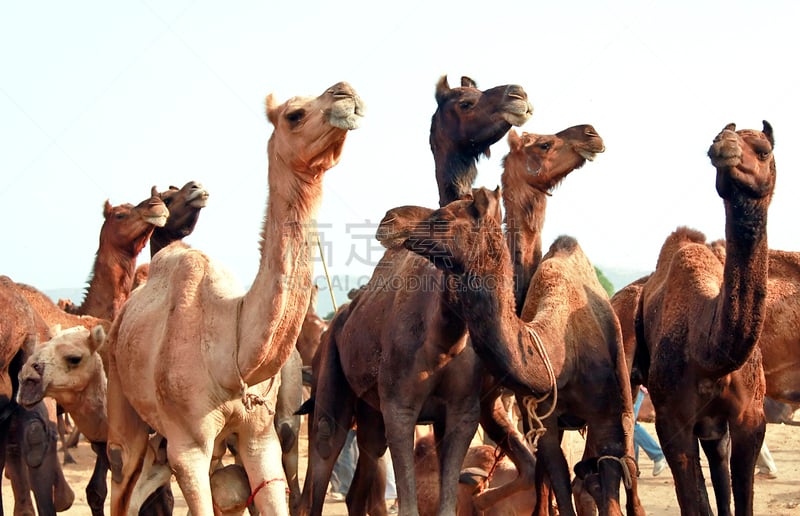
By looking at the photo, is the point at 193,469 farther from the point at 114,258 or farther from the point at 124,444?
the point at 114,258

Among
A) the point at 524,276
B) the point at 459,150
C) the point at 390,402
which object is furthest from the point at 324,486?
the point at 459,150

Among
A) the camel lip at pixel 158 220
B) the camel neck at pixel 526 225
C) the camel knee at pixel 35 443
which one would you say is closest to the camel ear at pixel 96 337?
the camel knee at pixel 35 443

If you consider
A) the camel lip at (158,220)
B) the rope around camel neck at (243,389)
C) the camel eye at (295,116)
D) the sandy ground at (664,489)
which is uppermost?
the camel lip at (158,220)

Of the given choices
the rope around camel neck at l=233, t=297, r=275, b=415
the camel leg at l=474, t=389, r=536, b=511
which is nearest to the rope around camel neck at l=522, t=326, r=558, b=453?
the camel leg at l=474, t=389, r=536, b=511

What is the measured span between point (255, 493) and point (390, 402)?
1.03 m

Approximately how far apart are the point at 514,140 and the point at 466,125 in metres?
0.47

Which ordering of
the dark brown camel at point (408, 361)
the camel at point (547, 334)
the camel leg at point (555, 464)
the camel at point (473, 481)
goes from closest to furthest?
the camel at point (547, 334), the dark brown camel at point (408, 361), the camel leg at point (555, 464), the camel at point (473, 481)

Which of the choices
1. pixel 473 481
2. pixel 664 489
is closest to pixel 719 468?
pixel 473 481

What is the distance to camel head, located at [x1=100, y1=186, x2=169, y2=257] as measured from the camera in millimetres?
9828

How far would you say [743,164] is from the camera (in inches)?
249

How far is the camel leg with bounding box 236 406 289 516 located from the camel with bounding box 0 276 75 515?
2.53 m

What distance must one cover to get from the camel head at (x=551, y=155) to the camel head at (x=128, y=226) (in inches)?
131

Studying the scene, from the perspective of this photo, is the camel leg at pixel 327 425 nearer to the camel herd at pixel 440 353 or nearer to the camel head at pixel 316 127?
the camel herd at pixel 440 353

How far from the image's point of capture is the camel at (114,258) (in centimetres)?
1018
